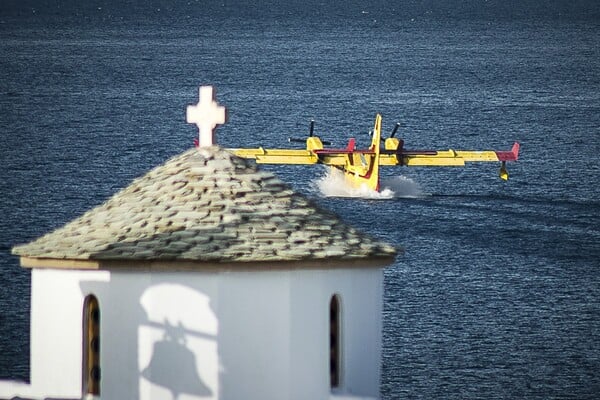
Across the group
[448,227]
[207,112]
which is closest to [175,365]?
[207,112]

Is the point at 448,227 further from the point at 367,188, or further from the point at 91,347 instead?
the point at 91,347

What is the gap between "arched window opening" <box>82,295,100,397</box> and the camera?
2058 centimetres

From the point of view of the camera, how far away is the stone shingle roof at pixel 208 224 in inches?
788

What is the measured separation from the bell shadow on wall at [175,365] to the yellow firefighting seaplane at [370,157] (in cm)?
10612

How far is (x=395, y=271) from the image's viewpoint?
101m

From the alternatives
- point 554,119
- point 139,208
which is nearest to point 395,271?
point 139,208

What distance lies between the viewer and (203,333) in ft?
65.9

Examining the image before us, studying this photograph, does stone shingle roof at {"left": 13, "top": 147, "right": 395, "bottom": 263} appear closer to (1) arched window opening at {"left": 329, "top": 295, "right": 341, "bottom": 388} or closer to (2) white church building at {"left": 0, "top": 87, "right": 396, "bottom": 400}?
(2) white church building at {"left": 0, "top": 87, "right": 396, "bottom": 400}

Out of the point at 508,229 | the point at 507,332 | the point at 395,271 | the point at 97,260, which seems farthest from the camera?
the point at 508,229

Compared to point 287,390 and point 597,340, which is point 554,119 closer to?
point 597,340

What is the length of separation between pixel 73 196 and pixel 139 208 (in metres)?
109

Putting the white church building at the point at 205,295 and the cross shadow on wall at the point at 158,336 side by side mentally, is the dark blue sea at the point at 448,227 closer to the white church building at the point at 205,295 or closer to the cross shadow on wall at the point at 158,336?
the white church building at the point at 205,295

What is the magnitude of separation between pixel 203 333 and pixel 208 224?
3.42ft

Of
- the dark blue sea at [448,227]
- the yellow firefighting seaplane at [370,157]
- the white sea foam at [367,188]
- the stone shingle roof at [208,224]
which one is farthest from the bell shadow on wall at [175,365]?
the white sea foam at [367,188]
